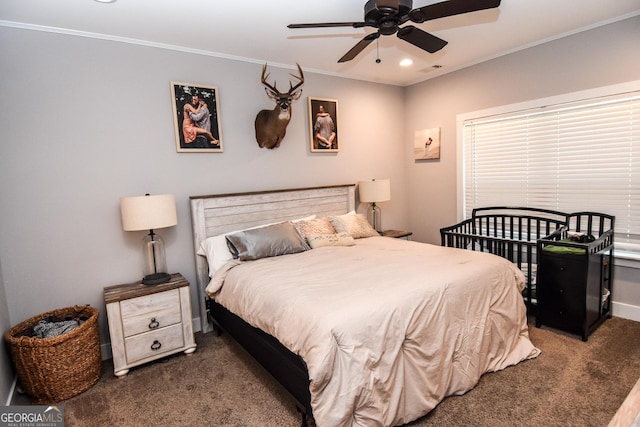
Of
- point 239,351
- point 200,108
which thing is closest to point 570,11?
point 200,108

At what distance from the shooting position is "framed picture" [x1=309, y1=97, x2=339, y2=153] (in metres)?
3.98

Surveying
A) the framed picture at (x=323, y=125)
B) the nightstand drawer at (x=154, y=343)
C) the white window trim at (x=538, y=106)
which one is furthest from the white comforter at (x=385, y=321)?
the framed picture at (x=323, y=125)

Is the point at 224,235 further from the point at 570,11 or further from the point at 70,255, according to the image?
the point at 570,11

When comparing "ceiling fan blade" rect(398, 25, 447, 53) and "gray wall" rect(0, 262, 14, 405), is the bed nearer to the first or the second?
"gray wall" rect(0, 262, 14, 405)

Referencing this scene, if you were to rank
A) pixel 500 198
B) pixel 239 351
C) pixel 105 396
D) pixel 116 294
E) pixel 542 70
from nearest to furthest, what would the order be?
pixel 105 396, pixel 116 294, pixel 239 351, pixel 542 70, pixel 500 198

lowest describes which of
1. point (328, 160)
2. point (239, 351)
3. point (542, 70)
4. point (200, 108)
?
point (239, 351)

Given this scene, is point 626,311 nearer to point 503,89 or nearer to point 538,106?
point 538,106

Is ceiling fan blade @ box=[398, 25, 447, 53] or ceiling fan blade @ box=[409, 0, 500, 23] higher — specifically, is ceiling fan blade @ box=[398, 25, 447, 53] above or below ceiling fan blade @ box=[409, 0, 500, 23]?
below

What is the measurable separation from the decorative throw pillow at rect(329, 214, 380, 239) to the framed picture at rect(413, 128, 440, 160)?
142 centimetres

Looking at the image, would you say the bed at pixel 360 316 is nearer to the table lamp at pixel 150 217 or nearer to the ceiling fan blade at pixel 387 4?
the table lamp at pixel 150 217

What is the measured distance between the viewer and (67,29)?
2637 mm

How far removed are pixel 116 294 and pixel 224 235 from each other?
0.96 meters

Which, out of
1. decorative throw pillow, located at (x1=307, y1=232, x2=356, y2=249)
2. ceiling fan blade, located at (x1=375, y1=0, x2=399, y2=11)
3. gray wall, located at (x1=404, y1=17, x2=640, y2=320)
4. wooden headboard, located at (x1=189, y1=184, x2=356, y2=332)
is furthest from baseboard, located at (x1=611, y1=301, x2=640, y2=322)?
ceiling fan blade, located at (x1=375, y1=0, x2=399, y2=11)

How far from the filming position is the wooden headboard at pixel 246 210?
127 inches
